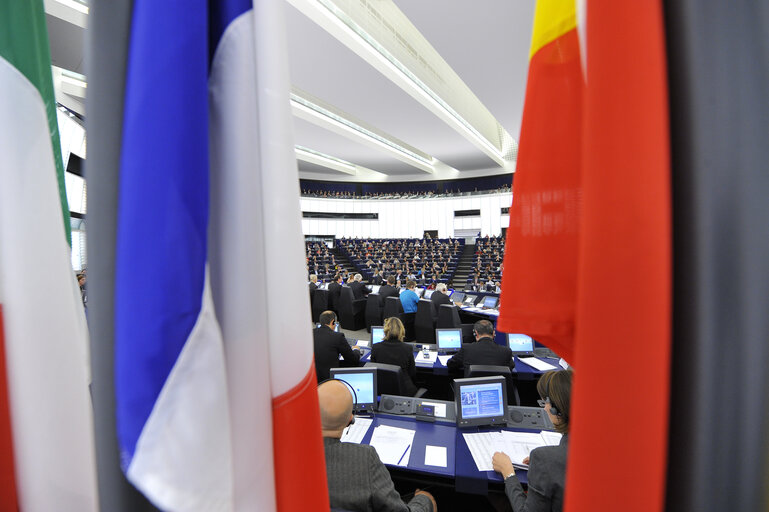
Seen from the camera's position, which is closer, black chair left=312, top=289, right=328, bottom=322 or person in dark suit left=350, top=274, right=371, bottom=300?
black chair left=312, top=289, right=328, bottom=322

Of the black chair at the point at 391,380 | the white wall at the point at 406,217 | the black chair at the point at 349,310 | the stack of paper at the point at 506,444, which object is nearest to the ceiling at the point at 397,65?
the black chair at the point at 391,380

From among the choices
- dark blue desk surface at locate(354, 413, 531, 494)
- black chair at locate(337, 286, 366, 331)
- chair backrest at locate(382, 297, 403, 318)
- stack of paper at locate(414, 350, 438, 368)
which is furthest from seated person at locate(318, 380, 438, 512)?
black chair at locate(337, 286, 366, 331)

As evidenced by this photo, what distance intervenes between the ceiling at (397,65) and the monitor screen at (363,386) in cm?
526

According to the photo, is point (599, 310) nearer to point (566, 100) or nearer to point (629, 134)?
point (629, 134)

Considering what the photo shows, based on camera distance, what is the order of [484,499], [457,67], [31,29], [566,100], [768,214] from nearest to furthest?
[768,214], [566,100], [31,29], [484,499], [457,67]

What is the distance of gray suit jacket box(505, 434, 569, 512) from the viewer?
1.67 metres

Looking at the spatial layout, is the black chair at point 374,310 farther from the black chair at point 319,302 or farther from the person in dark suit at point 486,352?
the person in dark suit at point 486,352

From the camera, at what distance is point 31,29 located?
611mm

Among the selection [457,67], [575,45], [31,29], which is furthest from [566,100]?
[457,67]

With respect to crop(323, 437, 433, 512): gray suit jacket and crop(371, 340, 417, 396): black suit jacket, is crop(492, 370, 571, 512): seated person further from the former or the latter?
crop(371, 340, 417, 396): black suit jacket

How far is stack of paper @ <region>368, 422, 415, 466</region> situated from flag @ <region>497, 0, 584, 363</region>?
2.21 metres

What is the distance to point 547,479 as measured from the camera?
170 centimetres

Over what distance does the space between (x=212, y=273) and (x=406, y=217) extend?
24.3 metres

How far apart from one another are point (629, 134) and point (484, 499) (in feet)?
10.5
